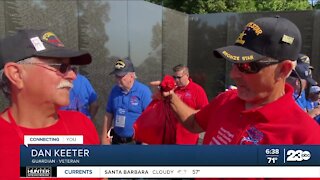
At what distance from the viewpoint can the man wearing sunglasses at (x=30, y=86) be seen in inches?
63.4

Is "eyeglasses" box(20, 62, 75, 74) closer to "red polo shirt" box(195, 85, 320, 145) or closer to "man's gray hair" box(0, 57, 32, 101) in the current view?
"man's gray hair" box(0, 57, 32, 101)

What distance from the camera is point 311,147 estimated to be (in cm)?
160

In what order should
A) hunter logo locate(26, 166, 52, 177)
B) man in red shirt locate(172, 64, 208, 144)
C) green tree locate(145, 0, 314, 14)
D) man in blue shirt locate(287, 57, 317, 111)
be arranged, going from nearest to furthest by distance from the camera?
1. hunter logo locate(26, 166, 52, 177)
2. man in blue shirt locate(287, 57, 317, 111)
3. man in red shirt locate(172, 64, 208, 144)
4. green tree locate(145, 0, 314, 14)

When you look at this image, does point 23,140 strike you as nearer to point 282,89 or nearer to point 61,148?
point 61,148

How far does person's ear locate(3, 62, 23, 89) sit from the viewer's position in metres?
1.65

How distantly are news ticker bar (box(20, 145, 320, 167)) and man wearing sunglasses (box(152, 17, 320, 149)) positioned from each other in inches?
2.5

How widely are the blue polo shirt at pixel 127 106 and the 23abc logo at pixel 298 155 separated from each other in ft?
10.5

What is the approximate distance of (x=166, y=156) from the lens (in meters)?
1.61

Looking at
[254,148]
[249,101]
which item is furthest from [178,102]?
[254,148]

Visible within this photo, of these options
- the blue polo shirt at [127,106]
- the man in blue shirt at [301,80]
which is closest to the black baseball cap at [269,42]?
the man in blue shirt at [301,80]

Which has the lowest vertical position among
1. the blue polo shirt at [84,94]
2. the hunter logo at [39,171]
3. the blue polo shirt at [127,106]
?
the blue polo shirt at [127,106]

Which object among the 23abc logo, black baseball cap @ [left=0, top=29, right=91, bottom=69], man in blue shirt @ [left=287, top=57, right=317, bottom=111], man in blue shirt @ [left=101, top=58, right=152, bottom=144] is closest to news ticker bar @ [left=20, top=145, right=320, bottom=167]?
the 23abc logo

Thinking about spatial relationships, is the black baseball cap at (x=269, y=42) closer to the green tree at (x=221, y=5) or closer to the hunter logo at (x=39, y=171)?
the hunter logo at (x=39, y=171)

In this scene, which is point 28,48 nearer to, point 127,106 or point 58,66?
point 58,66
